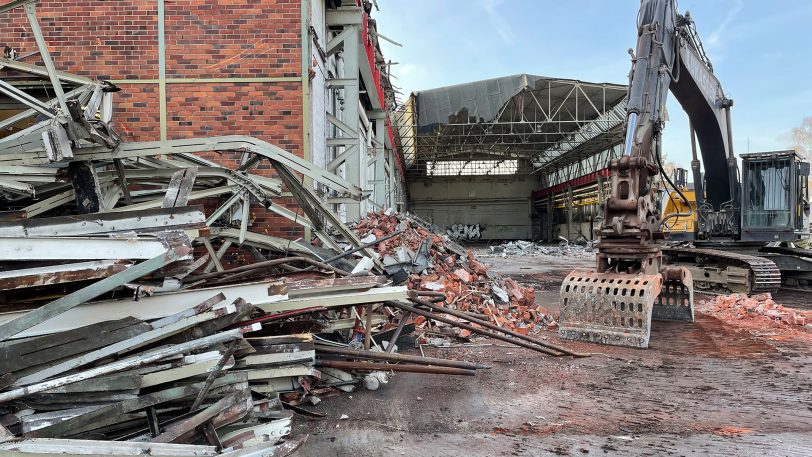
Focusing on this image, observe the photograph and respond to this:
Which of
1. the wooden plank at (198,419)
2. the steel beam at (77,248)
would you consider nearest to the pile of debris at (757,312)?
the wooden plank at (198,419)

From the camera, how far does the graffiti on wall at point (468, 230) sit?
40.2m

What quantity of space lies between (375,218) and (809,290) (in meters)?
9.49

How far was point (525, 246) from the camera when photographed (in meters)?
27.9

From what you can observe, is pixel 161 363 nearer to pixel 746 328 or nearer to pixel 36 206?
pixel 36 206

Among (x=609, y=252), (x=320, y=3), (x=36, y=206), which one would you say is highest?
(x=320, y=3)

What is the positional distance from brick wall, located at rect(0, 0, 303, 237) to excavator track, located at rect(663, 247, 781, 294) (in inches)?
335

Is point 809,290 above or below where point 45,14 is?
below

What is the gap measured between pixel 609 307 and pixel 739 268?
18.7 feet

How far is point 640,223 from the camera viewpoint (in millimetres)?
6559

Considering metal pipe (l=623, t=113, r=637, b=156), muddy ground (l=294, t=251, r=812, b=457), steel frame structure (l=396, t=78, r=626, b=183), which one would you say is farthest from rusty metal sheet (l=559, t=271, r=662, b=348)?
steel frame structure (l=396, t=78, r=626, b=183)

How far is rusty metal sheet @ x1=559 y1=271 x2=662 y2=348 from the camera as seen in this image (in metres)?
6.07

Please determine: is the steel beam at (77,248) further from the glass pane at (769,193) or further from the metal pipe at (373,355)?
the glass pane at (769,193)

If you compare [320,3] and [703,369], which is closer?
[703,369]

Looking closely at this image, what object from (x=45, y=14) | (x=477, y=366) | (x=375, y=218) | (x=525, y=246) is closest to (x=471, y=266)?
(x=375, y=218)
